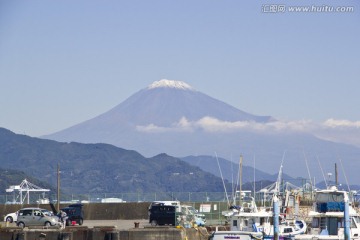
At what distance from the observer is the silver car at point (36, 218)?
59656mm

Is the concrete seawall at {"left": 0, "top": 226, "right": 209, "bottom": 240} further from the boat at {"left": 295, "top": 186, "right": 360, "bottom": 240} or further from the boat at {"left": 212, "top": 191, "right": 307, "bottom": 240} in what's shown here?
the boat at {"left": 295, "top": 186, "right": 360, "bottom": 240}

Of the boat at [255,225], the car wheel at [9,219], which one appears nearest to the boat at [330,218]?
the boat at [255,225]

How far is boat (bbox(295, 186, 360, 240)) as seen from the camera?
49.5 metres

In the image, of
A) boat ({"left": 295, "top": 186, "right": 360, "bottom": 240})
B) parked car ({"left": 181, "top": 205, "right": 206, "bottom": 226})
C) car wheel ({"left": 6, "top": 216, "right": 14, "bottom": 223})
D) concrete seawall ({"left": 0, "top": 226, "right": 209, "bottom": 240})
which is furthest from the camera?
parked car ({"left": 181, "top": 205, "right": 206, "bottom": 226})

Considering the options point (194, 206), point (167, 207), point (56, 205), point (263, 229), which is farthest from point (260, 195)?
point (263, 229)

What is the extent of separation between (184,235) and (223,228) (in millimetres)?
7320

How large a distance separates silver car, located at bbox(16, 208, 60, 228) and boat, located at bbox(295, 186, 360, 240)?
15.1m

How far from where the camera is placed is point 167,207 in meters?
61.4

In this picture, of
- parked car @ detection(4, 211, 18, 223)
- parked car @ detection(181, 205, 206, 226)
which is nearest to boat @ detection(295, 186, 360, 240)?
parked car @ detection(181, 205, 206, 226)

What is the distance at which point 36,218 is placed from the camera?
60.2m

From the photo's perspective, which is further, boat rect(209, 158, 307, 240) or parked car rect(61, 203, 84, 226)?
parked car rect(61, 203, 84, 226)

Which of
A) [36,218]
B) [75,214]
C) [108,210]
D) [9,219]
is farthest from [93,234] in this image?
[108,210]

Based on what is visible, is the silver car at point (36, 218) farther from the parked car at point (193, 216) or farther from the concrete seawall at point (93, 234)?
the concrete seawall at point (93, 234)

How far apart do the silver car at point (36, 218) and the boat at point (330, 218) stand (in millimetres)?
15131
